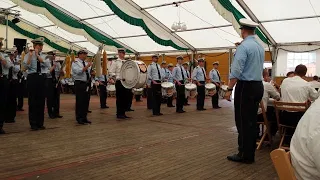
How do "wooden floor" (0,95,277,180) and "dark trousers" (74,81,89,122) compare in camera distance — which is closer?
"wooden floor" (0,95,277,180)

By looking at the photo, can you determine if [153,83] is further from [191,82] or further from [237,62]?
[237,62]

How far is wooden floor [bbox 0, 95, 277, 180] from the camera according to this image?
3.43 metres

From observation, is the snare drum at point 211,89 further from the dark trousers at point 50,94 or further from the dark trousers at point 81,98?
the dark trousers at point 50,94

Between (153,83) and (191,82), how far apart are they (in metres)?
1.88

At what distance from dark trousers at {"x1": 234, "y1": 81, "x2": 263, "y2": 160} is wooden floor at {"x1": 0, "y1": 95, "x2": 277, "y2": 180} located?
0.27 meters

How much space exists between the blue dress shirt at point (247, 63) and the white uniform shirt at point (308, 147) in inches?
99.3

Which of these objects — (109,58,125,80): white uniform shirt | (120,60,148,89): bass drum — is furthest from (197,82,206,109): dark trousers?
(109,58,125,80): white uniform shirt

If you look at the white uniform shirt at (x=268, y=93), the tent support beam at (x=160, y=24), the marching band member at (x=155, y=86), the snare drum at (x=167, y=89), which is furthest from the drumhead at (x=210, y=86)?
the white uniform shirt at (x=268, y=93)

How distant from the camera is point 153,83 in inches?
352

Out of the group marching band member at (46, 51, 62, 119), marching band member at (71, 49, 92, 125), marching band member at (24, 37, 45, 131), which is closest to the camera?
marching band member at (24, 37, 45, 131)

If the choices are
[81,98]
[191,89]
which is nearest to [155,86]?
[191,89]

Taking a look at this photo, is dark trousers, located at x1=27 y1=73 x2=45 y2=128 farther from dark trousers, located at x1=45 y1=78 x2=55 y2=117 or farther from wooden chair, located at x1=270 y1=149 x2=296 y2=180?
wooden chair, located at x1=270 y1=149 x2=296 y2=180

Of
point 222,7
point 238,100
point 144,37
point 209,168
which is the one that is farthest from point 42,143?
point 144,37

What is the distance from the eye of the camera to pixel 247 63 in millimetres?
3779
